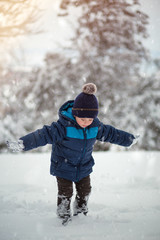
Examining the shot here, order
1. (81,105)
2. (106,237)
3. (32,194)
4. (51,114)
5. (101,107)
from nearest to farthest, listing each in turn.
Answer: (106,237)
(81,105)
(32,194)
(101,107)
(51,114)

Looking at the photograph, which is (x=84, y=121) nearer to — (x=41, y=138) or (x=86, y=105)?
(x=86, y=105)

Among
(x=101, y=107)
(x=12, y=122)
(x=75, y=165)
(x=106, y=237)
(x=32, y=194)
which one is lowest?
(x=12, y=122)

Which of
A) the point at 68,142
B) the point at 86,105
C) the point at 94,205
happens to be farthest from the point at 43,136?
the point at 94,205

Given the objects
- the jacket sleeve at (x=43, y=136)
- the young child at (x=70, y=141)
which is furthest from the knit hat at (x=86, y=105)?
the jacket sleeve at (x=43, y=136)

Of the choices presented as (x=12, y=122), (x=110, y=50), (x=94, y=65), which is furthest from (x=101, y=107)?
(x=12, y=122)

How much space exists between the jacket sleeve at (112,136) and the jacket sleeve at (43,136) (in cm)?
50

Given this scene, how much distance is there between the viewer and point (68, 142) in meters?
2.21

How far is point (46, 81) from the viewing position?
8203 mm

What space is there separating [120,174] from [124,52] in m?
5.63

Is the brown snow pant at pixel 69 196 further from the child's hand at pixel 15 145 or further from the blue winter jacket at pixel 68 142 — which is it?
the child's hand at pixel 15 145

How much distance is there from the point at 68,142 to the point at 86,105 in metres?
0.44

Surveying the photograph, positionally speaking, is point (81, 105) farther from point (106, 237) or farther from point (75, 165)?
point (106, 237)

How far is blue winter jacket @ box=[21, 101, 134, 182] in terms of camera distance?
7.08 feet

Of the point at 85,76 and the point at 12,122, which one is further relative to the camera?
the point at 12,122
